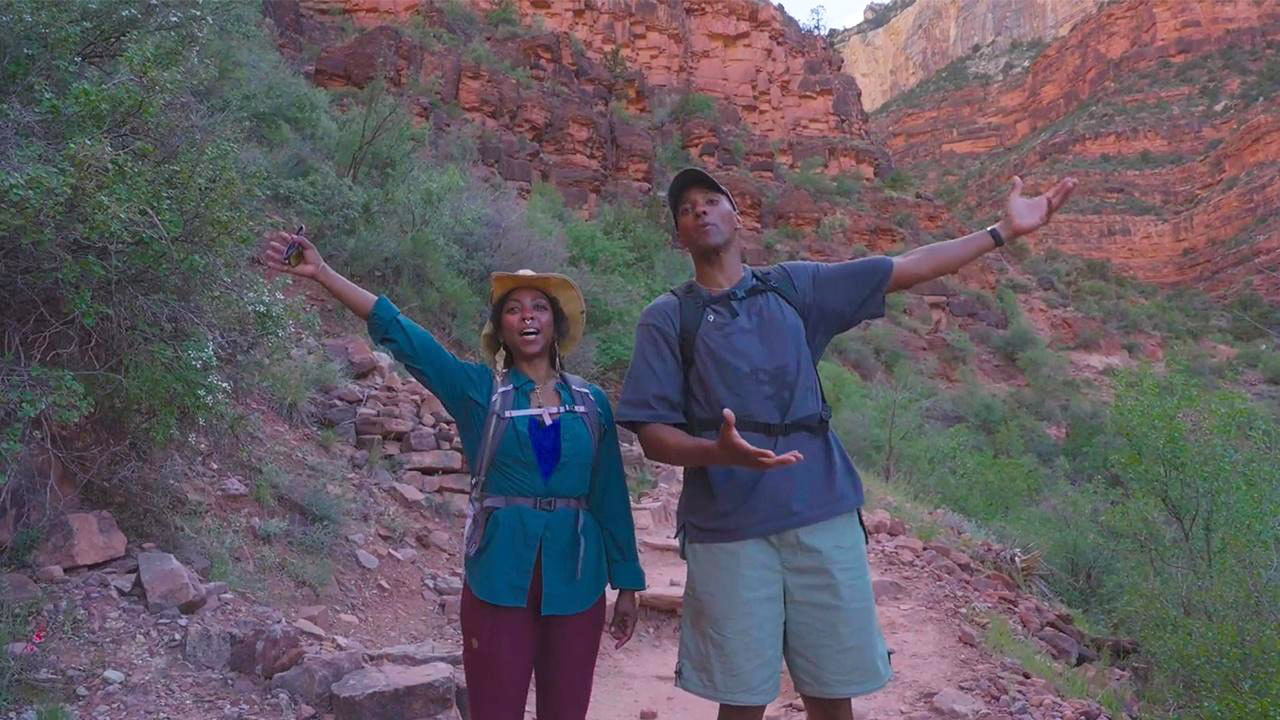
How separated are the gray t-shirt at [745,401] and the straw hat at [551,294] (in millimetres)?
426

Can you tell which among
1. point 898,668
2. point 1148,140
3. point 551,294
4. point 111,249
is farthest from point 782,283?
point 1148,140

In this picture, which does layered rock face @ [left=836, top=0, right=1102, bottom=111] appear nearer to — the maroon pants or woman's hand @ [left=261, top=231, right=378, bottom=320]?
woman's hand @ [left=261, top=231, right=378, bottom=320]

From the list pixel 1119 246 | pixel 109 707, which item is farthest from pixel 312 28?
pixel 1119 246

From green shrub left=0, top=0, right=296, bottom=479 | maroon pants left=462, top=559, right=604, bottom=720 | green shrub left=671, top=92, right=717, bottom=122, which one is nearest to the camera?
maroon pants left=462, top=559, right=604, bottom=720

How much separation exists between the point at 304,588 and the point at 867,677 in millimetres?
3406

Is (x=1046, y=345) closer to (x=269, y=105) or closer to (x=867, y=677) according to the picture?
(x=269, y=105)

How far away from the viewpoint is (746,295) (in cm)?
216

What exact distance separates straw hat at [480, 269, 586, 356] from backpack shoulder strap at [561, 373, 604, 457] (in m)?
0.15

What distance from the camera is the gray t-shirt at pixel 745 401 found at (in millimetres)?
2008

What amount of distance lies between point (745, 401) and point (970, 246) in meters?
0.78

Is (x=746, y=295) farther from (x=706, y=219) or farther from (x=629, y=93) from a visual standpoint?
(x=629, y=93)

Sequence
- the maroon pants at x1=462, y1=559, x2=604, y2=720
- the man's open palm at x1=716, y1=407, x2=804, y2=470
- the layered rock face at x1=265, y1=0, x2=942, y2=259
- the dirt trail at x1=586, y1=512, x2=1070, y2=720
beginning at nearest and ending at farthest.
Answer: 1. the man's open palm at x1=716, y1=407, x2=804, y2=470
2. the maroon pants at x1=462, y1=559, x2=604, y2=720
3. the dirt trail at x1=586, y1=512, x2=1070, y2=720
4. the layered rock face at x1=265, y1=0, x2=942, y2=259

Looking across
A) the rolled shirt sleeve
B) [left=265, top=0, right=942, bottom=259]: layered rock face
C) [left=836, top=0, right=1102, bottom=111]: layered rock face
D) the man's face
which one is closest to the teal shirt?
the rolled shirt sleeve

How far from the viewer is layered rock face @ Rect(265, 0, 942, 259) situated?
22969 mm
